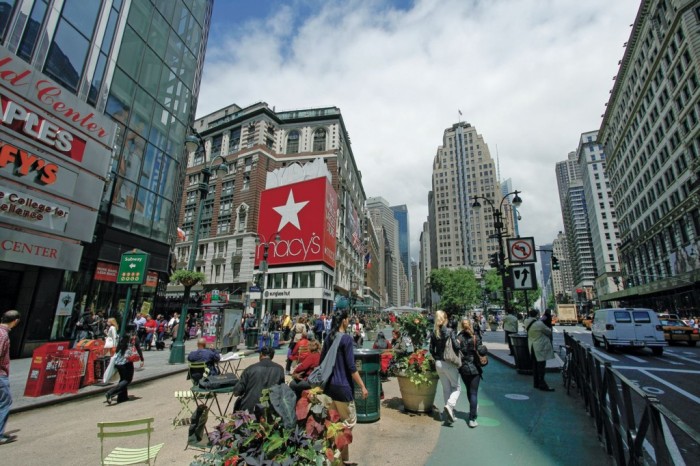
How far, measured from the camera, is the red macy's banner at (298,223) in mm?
43375

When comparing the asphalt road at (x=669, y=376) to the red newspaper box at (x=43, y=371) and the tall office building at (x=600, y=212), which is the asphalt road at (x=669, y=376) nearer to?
the red newspaper box at (x=43, y=371)

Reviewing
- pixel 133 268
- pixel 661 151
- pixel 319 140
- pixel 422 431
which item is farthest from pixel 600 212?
pixel 133 268

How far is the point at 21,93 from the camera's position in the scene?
1338cm

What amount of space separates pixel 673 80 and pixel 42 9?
60.5 meters

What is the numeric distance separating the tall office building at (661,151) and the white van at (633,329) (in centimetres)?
3049

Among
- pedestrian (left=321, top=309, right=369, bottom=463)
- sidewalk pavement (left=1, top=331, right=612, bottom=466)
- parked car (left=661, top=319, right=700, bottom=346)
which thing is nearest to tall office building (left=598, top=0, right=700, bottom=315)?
parked car (left=661, top=319, right=700, bottom=346)

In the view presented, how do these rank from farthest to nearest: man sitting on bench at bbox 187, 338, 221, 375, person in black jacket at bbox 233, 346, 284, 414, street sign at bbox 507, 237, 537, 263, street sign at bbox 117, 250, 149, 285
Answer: street sign at bbox 117, 250, 149, 285
street sign at bbox 507, 237, 537, 263
man sitting on bench at bbox 187, 338, 221, 375
person in black jacket at bbox 233, 346, 284, 414

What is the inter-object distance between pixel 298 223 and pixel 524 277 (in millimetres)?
35711

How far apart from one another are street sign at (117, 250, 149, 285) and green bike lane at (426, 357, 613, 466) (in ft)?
36.8

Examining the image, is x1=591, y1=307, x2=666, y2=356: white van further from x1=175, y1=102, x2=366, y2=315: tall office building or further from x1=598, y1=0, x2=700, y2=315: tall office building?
x1=598, y1=0, x2=700, y2=315: tall office building

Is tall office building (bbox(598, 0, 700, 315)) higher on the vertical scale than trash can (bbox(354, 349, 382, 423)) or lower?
higher

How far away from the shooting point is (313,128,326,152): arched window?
2240 inches

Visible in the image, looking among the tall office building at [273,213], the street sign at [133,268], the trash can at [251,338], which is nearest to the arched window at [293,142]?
the tall office building at [273,213]

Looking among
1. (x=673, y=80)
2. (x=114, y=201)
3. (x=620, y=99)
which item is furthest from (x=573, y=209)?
(x=114, y=201)
